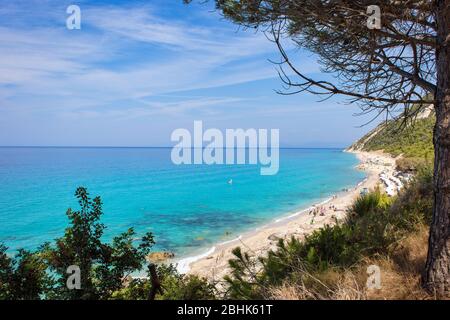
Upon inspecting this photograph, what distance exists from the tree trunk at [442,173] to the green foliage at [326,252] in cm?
126

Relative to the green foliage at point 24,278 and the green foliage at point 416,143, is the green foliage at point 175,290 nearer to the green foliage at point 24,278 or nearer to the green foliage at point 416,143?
the green foliage at point 24,278

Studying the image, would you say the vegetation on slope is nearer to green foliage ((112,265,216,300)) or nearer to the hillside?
the hillside

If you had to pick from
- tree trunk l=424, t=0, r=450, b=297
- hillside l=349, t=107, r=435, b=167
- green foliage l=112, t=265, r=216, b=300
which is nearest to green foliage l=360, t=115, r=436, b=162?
hillside l=349, t=107, r=435, b=167

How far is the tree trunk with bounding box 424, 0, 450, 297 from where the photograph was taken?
3.63m

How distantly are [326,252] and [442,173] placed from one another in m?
2.87

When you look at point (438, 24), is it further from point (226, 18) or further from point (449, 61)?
point (226, 18)

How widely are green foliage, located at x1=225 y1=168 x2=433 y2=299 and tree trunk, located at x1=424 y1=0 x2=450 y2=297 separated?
1.26 meters

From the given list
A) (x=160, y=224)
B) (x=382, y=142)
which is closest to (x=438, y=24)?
(x=160, y=224)

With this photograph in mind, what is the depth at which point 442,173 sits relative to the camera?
3.65m

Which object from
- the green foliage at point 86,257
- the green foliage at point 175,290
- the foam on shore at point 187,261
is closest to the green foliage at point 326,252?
the green foliage at point 175,290

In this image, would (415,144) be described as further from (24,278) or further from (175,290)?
(24,278)

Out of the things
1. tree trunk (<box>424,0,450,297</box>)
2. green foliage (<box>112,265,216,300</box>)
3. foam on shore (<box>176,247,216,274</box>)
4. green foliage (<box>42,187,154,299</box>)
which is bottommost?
foam on shore (<box>176,247,216,274</box>)

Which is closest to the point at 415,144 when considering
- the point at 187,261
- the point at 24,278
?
the point at 187,261
